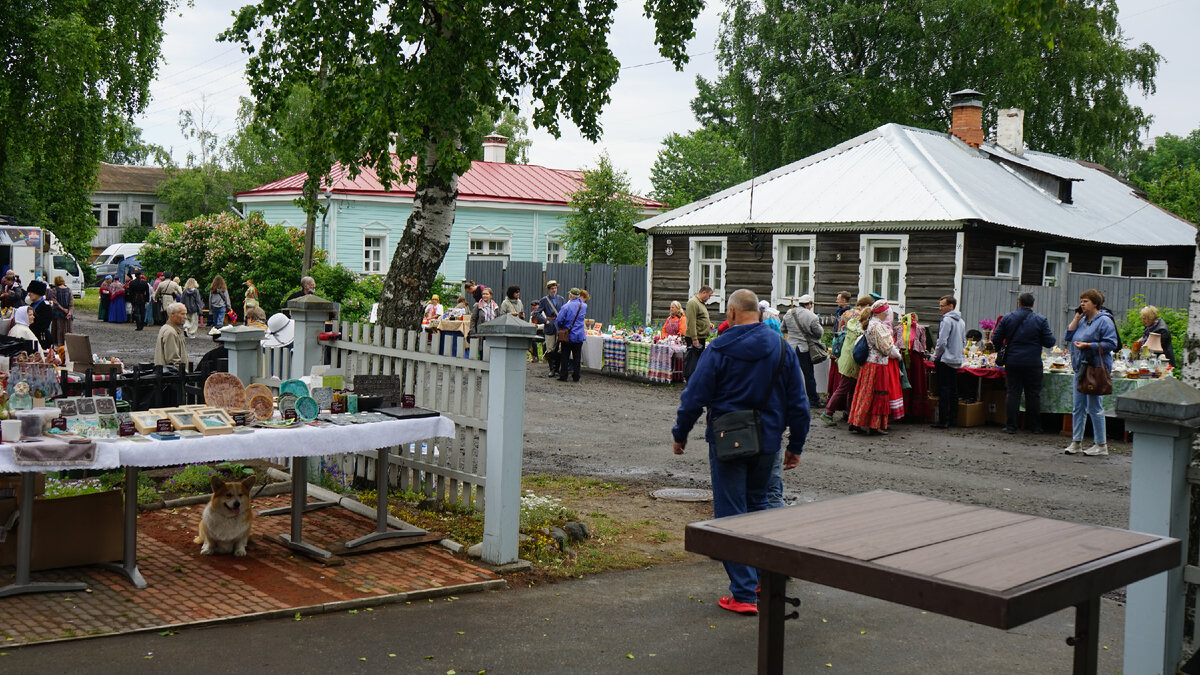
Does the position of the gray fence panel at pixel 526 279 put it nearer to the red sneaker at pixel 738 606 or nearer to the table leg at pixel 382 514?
the table leg at pixel 382 514

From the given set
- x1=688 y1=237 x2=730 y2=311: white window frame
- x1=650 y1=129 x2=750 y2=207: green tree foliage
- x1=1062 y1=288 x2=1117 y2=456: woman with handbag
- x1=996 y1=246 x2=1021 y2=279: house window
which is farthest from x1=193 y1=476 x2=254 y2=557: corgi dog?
x1=650 y1=129 x2=750 y2=207: green tree foliage

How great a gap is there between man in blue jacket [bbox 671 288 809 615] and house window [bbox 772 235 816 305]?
1680cm

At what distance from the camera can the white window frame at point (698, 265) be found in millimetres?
24188

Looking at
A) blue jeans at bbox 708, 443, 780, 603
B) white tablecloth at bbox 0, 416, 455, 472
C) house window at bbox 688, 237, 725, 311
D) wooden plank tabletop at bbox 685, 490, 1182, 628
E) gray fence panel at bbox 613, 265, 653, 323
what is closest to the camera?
wooden plank tabletop at bbox 685, 490, 1182, 628

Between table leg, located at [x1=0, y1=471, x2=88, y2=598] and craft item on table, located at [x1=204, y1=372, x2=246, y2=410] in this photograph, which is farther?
craft item on table, located at [x1=204, y1=372, x2=246, y2=410]

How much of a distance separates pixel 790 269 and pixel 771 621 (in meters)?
20.1

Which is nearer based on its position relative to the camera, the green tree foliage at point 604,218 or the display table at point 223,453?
the display table at point 223,453

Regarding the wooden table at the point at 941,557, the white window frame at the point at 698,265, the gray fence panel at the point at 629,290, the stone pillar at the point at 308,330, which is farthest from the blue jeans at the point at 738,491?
the gray fence panel at the point at 629,290

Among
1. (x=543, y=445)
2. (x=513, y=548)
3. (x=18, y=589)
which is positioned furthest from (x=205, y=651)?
(x=543, y=445)

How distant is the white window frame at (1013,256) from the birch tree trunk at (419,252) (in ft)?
45.9

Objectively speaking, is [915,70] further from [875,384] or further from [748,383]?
[748,383]

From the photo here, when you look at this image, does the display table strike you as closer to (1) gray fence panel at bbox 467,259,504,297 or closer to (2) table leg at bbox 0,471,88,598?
(2) table leg at bbox 0,471,88,598

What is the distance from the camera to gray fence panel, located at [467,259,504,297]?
31.2 metres

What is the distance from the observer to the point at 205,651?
5254 mm
